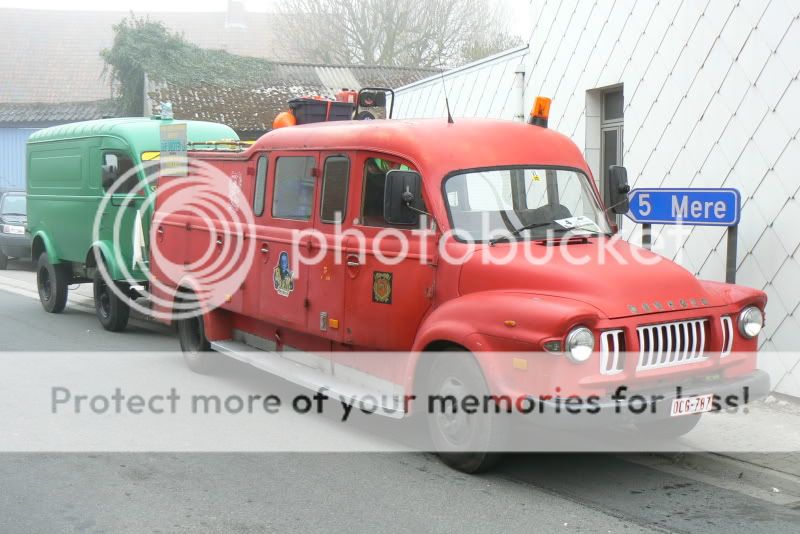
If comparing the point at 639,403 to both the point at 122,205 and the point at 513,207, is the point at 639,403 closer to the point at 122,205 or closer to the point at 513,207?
the point at 513,207

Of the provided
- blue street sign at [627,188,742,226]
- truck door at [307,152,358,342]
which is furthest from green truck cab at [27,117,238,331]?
blue street sign at [627,188,742,226]

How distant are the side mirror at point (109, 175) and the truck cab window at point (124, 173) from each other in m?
0.02

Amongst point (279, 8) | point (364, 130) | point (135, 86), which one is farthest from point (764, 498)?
point (279, 8)

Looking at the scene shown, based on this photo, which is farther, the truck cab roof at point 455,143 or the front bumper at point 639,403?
the truck cab roof at point 455,143

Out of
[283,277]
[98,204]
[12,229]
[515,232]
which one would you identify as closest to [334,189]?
[283,277]

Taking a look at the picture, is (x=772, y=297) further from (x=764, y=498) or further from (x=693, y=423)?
(x=764, y=498)

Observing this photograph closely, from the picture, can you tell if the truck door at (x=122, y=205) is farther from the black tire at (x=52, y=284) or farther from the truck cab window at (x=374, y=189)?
the truck cab window at (x=374, y=189)

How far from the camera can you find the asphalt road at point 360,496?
5.36 m

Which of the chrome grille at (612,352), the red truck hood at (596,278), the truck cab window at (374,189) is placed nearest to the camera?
the chrome grille at (612,352)

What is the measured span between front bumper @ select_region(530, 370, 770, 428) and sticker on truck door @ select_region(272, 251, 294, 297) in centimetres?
297

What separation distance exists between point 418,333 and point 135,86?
2489 centimetres

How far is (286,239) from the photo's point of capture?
812 cm

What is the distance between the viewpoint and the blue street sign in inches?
309

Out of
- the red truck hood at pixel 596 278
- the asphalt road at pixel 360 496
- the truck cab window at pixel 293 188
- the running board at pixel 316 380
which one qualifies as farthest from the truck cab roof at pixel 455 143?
the asphalt road at pixel 360 496
